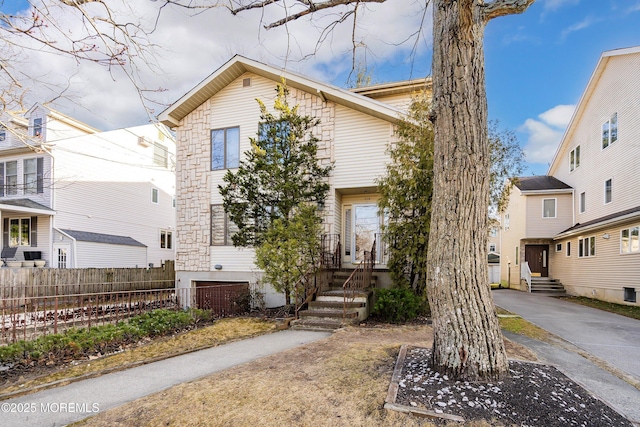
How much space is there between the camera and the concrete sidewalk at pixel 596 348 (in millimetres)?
4055

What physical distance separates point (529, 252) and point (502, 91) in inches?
493

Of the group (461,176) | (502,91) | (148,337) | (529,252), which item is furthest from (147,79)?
(529,252)

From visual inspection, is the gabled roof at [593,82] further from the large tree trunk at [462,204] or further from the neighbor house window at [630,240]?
the large tree trunk at [462,204]

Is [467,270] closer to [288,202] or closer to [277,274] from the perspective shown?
[277,274]

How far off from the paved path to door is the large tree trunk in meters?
2.94

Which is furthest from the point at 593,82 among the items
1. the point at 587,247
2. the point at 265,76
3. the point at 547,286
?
the point at 265,76

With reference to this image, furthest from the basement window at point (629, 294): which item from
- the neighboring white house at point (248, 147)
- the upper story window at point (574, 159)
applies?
the neighboring white house at point (248, 147)

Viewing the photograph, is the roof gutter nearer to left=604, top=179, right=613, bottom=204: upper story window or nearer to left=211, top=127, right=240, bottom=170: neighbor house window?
left=604, top=179, right=613, bottom=204: upper story window

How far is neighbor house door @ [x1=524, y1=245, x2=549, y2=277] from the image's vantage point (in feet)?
66.0

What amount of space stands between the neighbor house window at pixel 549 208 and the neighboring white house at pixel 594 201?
0.15 feet

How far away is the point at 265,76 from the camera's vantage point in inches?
475

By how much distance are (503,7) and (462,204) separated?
2.42m

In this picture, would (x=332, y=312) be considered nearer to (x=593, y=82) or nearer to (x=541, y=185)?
(x=593, y=82)

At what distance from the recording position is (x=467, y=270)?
3881mm
